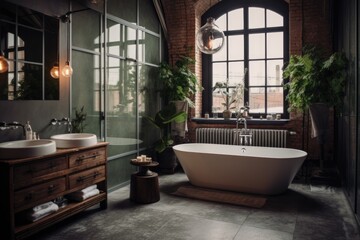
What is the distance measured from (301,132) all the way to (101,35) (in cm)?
363

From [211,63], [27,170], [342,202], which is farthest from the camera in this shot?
[211,63]

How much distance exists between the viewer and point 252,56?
6191mm

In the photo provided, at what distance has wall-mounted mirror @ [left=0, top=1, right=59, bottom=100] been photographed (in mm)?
3125

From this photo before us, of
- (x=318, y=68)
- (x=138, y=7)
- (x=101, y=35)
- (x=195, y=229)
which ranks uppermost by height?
(x=138, y=7)

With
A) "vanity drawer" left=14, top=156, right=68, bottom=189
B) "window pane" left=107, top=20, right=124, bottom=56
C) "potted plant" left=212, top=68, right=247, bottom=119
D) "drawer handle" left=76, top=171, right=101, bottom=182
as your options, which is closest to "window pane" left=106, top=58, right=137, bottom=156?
"window pane" left=107, top=20, right=124, bottom=56

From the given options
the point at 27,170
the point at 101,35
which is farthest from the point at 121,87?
the point at 27,170

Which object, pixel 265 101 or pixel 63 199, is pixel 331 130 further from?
pixel 63 199

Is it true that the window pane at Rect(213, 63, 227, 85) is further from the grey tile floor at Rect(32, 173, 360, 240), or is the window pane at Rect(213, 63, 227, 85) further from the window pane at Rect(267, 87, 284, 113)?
the grey tile floor at Rect(32, 173, 360, 240)

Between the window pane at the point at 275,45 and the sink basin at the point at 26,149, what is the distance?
14.6 ft

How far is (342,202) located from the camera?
13.4 feet

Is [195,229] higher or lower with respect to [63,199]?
lower

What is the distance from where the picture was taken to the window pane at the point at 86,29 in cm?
399

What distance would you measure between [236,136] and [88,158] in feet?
9.67

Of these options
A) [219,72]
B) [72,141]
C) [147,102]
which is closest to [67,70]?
[72,141]
